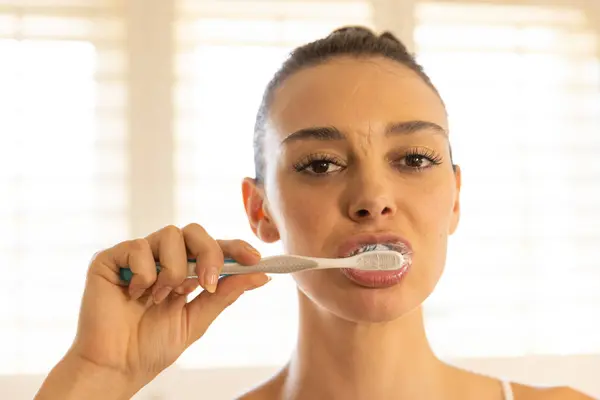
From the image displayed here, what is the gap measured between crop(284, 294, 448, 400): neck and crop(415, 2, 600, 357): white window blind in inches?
53.6

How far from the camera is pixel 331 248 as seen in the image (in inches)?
34.4

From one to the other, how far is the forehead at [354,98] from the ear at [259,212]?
0.37ft

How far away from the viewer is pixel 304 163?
3.02 ft

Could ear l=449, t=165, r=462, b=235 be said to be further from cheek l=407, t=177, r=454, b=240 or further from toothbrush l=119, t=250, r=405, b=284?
toothbrush l=119, t=250, r=405, b=284

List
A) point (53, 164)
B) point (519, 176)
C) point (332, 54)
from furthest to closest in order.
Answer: point (519, 176)
point (53, 164)
point (332, 54)

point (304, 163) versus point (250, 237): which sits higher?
point (250, 237)

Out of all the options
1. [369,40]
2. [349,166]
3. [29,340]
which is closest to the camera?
[349,166]

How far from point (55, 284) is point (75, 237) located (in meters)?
0.15

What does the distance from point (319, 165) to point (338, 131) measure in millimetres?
48

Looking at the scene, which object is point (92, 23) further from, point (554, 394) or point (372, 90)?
point (554, 394)

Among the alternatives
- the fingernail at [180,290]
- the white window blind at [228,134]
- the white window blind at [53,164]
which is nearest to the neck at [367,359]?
the fingernail at [180,290]

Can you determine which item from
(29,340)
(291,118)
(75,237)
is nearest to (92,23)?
(75,237)

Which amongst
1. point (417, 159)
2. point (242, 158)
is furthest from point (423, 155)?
point (242, 158)

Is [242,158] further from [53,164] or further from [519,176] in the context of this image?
[519,176]
